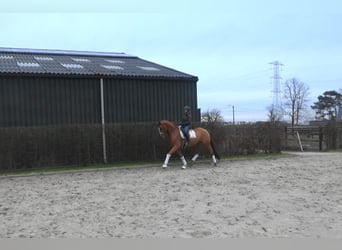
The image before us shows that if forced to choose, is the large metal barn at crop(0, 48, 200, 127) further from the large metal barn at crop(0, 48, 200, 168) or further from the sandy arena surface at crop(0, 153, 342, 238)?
the sandy arena surface at crop(0, 153, 342, 238)

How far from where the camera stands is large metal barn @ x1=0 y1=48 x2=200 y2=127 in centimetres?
1944

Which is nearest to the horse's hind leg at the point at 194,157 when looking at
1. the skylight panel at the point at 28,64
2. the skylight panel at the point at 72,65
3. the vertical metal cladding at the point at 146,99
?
the vertical metal cladding at the point at 146,99

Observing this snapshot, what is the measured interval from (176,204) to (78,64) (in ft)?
49.6

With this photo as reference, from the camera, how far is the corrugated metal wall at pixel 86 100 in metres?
19.4

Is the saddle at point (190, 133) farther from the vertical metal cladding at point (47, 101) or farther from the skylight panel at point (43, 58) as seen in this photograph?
the skylight panel at point (43, 58)

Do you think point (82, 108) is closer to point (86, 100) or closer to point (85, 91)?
point (86, 100)

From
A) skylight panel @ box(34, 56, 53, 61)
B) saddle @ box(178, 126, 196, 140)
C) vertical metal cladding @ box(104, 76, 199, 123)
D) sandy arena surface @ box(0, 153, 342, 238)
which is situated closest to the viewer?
sandy arena surface @ box(0, 153, 342, 238)

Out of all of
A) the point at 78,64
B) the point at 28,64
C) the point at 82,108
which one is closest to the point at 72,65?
the point at 78,64

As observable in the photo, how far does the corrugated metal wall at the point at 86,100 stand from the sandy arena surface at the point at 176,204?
4.84 m

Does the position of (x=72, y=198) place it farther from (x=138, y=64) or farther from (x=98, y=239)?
(x=138, y=64)

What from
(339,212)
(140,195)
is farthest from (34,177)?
(339,212)

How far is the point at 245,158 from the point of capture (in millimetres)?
20359

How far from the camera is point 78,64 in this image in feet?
75.6

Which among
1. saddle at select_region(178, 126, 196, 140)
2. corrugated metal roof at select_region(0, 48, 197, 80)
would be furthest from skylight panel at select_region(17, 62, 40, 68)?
saddle at select_region(178, 126, 196, 140)
